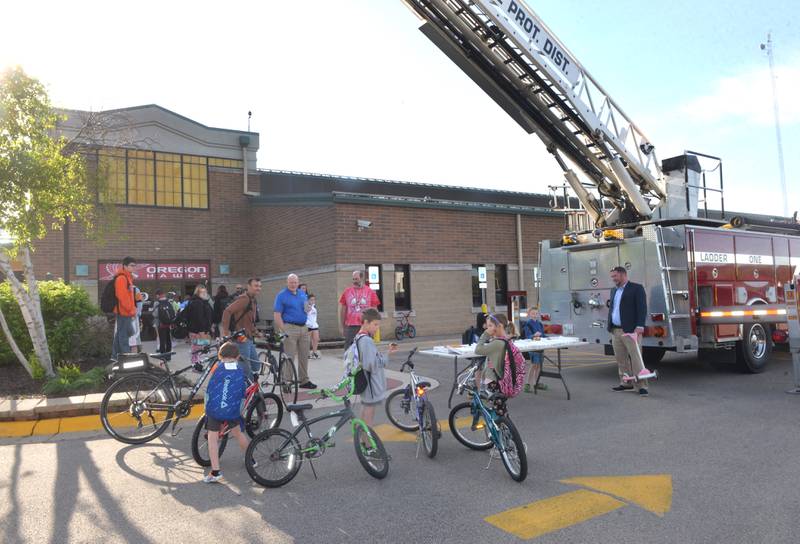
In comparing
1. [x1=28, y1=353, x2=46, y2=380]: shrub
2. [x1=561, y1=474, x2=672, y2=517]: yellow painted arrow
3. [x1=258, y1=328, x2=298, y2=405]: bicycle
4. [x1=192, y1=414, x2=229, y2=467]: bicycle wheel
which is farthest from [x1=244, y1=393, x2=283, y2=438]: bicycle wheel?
[x1=28, y1=353, x2=46, y2=380]: shrub

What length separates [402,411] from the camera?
711cm

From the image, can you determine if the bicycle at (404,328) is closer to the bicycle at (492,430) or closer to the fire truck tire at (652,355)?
the fire truck tire at (652,355)

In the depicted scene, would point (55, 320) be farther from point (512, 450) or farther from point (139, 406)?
point (512, 450)

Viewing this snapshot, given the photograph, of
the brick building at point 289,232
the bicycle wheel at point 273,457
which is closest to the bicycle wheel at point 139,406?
the bicycle wheel at point 273,457

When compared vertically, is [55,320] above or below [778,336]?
above

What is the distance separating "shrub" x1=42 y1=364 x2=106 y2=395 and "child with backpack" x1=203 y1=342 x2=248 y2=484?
15.0 feet

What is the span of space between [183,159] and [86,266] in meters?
6.10

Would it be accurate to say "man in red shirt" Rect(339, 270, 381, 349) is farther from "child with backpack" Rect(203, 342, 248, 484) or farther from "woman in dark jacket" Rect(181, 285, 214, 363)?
"child with backpack" Rect(203, 342, 248, 484)

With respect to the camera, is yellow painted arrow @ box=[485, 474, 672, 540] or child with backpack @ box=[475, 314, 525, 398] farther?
child with backpack @ box=[475, 314, 525, 398]

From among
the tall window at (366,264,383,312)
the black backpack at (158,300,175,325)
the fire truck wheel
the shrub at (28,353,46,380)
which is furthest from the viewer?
the tall window at (366,264,383,312)

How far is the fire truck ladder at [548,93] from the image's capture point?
9594 mm

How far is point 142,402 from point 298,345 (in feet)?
10.4

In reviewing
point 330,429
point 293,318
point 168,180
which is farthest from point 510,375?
point 168,180

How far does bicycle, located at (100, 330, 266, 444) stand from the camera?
6641 millimetres
